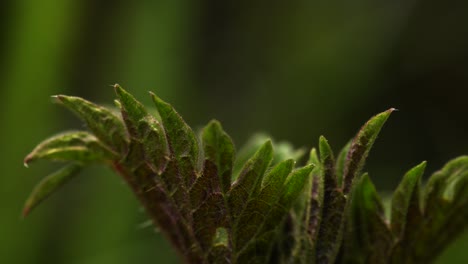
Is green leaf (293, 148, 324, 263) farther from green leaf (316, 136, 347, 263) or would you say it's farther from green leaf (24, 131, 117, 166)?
green leaf (24, 131, 117, 166)

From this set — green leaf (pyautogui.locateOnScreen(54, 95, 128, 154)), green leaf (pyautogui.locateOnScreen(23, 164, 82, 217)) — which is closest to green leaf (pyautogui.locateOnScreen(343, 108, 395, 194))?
green leaf (pyautogui.locateOnScreen(54, 95, 128, 154))

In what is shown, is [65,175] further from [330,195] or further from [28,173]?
[28,173]

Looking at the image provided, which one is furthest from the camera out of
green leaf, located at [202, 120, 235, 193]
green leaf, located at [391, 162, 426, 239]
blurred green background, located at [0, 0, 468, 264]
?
blurred green background, located at [0, 0, 468, 264]

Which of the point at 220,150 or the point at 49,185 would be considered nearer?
the point at 220,150

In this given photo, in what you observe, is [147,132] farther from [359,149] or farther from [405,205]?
[405,205]

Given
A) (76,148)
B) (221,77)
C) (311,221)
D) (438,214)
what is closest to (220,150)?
(311,221)

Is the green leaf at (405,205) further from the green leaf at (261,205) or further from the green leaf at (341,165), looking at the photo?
the green leaf at (261,205)
